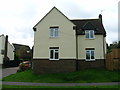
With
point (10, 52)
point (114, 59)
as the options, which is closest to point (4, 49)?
point (10, 52)

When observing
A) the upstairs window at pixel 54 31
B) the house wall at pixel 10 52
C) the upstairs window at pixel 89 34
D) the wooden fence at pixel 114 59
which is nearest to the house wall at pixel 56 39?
the upstairs window at pixel 54 31

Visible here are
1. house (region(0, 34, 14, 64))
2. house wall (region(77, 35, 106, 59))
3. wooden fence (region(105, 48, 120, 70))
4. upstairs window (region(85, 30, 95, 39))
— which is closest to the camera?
wooden fence (region(105, 48, 120, 70))

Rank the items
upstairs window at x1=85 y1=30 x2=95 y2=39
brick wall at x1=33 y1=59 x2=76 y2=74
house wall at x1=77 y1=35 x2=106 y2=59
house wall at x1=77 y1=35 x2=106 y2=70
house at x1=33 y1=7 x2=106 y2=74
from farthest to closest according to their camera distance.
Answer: upstairs window at x1=85 y1=30 x2=95 y2=39 < house wall at x1=77 y1=35 x2=106 y2=59 < house wall at x1=77 y1=35 x2=106 y2=70 < house at x1=33 y1=7 x2=106 y2=74 < brick wall at x1=33 y1=59 x2=76 y2=74

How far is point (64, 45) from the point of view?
25.1 metres

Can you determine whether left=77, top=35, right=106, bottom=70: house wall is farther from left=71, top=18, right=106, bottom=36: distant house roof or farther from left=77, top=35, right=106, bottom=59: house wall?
left=71, top=18, right=106, bottom=36: distant house roof

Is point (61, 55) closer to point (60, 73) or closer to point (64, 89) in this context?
point (60, 73)

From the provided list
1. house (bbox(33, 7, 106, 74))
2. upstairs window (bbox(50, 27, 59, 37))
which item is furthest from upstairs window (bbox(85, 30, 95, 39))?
upstairs window (bbox(50, 27, 59, 37))

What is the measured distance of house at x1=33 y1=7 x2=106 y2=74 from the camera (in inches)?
976

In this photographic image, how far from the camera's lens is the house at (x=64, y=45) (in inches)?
976

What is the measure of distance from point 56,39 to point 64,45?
150 cm

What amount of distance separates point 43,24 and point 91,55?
28.5 ft

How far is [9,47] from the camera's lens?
55031 millimetres

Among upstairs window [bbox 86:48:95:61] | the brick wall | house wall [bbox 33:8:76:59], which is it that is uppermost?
house wall [bbox 33:8:76:59]

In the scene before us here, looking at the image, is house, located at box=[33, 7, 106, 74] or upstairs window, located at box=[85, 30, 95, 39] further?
upstairs window, located at box=[85, 30, 95, 39]
